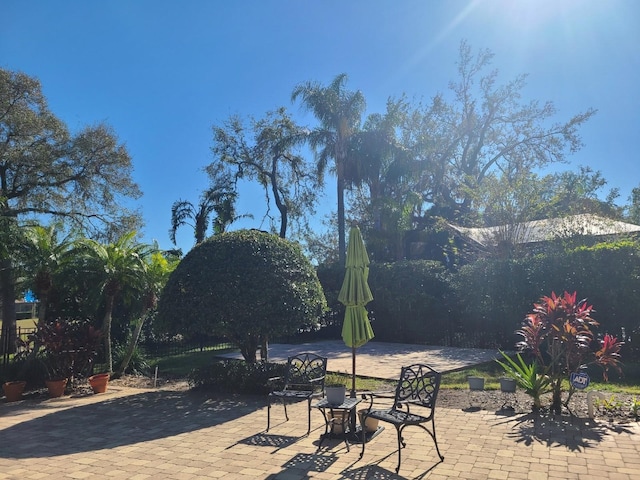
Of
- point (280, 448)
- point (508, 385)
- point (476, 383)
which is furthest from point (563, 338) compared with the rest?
point (280, 448)

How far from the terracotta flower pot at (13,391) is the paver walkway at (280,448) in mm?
1830

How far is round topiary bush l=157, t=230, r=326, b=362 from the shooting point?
8.72 m

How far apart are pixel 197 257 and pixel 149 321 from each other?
7435 mm

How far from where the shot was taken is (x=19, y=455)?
5.51 meters

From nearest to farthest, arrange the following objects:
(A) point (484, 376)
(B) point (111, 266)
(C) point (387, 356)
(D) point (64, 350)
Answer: (D) point (64, 350) < (A) point (484, 376) < (B) point (111, 266) < (C) point (387, 356)

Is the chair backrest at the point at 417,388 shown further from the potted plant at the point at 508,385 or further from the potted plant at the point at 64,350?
the potted plant at the point at 64,350

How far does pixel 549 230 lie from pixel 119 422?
608 inches

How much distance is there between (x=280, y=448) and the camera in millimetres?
5520

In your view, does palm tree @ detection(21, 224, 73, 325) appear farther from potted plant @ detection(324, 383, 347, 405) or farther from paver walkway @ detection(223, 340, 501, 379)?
potted plant @ detection(324, 383, 347, 405)

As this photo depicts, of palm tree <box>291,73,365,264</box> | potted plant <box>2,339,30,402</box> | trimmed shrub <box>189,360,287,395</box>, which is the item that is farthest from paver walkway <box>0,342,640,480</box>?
palm tree <box>291,73,365,264</box>

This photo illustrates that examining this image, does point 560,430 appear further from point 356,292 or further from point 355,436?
point 356,292

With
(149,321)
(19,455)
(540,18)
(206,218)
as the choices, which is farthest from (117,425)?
(206,218)

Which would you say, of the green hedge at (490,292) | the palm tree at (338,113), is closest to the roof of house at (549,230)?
the green hedge at (490,292)

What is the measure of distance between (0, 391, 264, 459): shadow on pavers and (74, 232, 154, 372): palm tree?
2.74 metres
